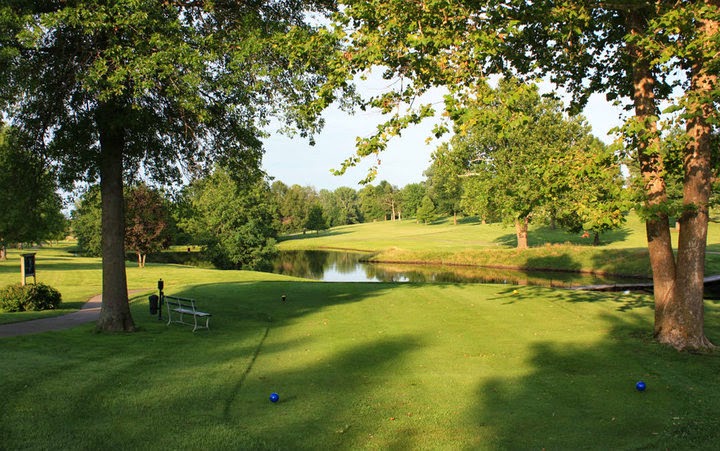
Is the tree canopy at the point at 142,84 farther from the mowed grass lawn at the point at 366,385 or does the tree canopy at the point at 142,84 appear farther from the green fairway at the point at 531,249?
the green fairway at the point at 531,249

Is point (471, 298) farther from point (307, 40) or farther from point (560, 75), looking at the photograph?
point (307, 40)

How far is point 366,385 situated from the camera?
912 centimetres

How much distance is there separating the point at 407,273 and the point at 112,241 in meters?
34.1

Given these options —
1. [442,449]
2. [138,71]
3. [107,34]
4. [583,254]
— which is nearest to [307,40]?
[138,71]

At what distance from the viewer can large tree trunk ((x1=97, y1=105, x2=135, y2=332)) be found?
13.6m

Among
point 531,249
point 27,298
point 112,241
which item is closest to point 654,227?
point 112,241

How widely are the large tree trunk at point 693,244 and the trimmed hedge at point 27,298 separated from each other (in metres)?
19.2

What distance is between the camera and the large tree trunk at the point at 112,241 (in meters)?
13.6

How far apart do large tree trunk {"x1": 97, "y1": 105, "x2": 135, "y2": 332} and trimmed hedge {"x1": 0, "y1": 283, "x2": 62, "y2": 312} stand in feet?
20.4

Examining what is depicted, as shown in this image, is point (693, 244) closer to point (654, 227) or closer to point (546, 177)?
point (654, 227)

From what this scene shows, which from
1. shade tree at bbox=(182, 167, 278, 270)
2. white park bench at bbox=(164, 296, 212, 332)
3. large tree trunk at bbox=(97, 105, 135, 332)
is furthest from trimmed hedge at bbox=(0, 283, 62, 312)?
shade tree at bbox=(182, 167, 278, 270)

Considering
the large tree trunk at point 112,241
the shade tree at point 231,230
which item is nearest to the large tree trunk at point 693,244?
the large tree trunk at point 112,241

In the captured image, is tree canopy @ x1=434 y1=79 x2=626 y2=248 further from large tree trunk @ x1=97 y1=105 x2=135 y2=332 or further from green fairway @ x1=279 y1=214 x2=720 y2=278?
green fairway @ x1=279 y1=214 x2=720 y2=278

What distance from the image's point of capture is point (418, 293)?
71.4ft
